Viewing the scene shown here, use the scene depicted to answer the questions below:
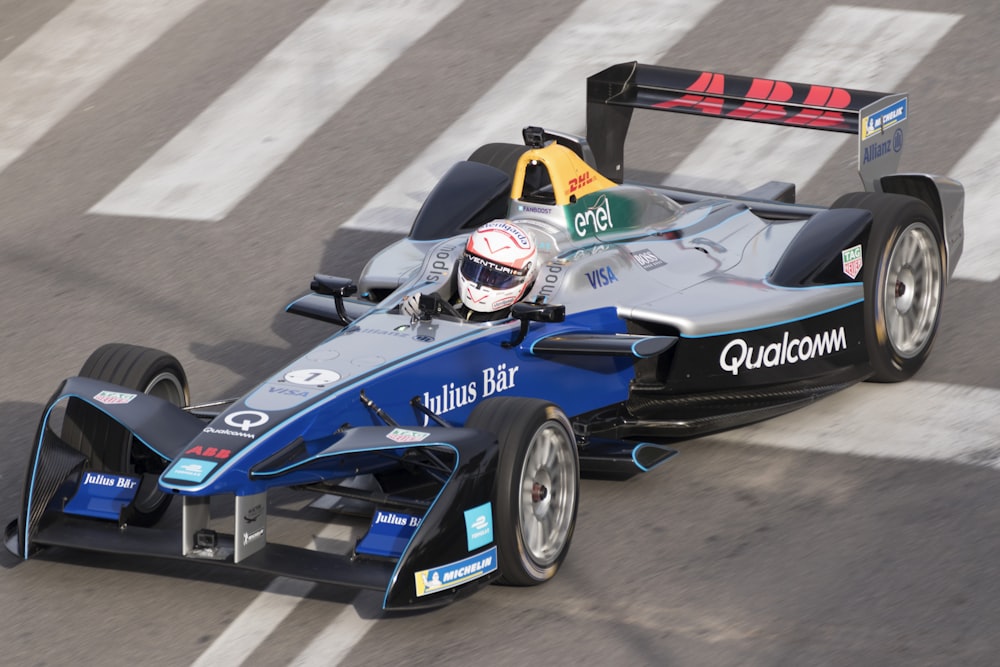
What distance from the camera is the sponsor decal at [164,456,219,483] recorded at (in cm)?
691

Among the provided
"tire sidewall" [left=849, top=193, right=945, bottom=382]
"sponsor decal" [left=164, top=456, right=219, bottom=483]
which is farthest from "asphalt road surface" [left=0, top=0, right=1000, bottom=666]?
"sponsor decal" [left=164, top=456, right=219, bottom=483]

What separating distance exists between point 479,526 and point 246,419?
1.12 meters

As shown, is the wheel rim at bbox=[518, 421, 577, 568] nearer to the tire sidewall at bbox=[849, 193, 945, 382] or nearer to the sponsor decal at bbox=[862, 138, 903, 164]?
the tire sidewall at bbox=[849, 193, 945, 382]

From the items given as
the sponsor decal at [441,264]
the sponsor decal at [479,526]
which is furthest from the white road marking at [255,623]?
the sponsor decal at [441,264]

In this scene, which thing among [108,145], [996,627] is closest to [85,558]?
[996,627]

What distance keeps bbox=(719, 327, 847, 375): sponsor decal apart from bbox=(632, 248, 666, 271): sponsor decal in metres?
0.64

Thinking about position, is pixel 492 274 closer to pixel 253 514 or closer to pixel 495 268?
pixel 495 268

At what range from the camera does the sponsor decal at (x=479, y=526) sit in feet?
22.6

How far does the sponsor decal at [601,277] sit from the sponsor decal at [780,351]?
0.67 metres

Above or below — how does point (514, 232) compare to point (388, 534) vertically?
above

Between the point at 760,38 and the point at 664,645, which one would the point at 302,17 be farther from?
the point at 664,645

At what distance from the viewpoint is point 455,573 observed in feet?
22.5

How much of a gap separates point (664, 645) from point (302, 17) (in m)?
9.80

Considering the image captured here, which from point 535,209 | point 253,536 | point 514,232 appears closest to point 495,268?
point 514,232
